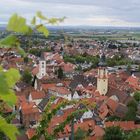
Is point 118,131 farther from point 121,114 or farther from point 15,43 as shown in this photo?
point 15,43

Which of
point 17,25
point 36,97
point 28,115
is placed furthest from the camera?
point 36,97

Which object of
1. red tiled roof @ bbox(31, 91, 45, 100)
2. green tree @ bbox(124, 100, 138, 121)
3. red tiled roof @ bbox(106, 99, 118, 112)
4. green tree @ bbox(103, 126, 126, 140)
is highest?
green tree @ bbox(103, 126, 126, 140)

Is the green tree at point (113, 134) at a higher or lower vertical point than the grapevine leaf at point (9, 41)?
lower

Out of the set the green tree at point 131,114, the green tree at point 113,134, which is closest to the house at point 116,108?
the green tree at point 131,114

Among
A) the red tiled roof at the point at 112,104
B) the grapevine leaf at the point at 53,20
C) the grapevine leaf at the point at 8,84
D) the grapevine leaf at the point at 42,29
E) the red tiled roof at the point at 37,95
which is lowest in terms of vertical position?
the red tiled roof at the point at 112,104

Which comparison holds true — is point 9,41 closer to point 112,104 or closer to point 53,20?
point 53,20

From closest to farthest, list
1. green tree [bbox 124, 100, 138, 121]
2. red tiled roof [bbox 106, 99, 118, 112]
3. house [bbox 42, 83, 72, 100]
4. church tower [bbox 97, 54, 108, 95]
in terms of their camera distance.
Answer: green tree [bbox 124, 100, 138, 121] → red tiled roof [bbox 106, 99, 118, 112] → house [bbox 42, 83, 72, 100] → church tower [bbox 97, 54, 108, 95]

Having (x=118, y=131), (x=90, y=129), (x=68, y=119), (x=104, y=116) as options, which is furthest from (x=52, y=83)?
(x=68, y=119)

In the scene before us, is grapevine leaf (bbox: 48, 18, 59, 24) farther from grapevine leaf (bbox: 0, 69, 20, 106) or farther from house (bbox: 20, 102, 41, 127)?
house (bbox: 20, 102, 41, 127)

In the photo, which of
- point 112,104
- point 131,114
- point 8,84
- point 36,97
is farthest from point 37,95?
point 8,84

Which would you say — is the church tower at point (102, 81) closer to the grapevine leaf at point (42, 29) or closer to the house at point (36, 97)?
the house at point (36, 97)

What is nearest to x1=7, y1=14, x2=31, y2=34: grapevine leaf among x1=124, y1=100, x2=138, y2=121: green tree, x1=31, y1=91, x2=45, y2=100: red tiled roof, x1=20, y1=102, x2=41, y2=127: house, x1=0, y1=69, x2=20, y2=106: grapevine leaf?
x1=0, y1=69, x2=20, y2=106: grapevine leaf

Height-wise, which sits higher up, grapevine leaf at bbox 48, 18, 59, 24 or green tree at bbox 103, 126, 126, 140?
grapevine leaf at bbox 48, 18, 59, 24
